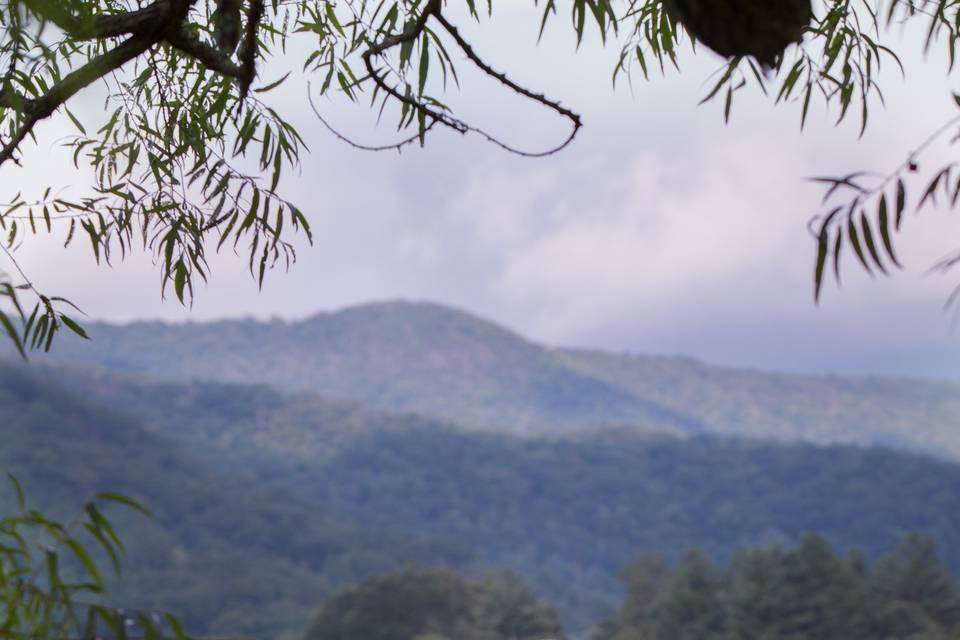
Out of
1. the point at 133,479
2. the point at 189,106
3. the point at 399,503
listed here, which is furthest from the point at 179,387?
the point at 189,106

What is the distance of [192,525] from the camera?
50062 millimetres

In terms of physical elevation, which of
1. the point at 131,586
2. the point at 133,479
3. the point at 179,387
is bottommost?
the point at 131,586

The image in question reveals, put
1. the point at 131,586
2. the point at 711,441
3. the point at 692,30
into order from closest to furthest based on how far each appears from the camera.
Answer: the point at 692,30 < the point at 131,586 < the point at 711,441

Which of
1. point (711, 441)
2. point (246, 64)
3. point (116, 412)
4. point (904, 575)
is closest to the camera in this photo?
point (246, 64)

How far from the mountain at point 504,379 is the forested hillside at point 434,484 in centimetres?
1846

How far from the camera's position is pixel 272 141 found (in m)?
2.30

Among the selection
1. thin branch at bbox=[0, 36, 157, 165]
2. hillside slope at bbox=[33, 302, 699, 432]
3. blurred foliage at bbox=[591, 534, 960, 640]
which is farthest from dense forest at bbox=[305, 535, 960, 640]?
hillside slope at bbox=[33, 302, 699, 432]

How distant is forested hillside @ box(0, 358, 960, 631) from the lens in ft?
166

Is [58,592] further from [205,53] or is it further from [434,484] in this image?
[434,484]

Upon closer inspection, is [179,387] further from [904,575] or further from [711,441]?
[904,575]

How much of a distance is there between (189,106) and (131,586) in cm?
4276

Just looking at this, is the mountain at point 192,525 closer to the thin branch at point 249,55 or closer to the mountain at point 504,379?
the mountain at point 504,379

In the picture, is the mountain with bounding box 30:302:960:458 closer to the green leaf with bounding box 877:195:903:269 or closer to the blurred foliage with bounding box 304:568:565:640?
the blurred foliage with bounding box 304:568:565:640

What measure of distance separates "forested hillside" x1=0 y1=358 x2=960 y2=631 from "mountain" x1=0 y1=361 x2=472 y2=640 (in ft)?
0.42
